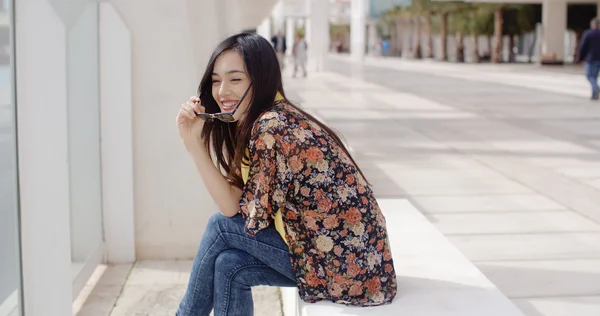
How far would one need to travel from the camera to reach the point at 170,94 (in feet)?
17.0

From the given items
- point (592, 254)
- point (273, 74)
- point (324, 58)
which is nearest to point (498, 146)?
point (592, 254)

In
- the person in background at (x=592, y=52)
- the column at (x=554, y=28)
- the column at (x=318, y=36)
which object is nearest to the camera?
the person in background at (x=592, y=52)

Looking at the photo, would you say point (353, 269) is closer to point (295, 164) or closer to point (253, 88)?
point (295, 164)

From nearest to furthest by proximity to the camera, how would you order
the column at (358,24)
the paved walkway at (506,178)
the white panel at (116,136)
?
the paved walkway at (506,178) → the white panel at (116,136) → the column at (358,24)

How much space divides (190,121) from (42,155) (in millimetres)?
754

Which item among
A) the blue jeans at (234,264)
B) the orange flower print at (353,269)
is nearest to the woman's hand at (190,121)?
the blue jeans at (234,264)

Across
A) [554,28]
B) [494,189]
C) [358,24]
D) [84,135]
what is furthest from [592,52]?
[358,24]

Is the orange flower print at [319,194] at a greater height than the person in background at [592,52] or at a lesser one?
lesser

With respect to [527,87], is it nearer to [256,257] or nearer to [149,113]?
[149,113]

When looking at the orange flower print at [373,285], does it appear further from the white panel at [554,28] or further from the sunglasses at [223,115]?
the white panel at [554,28]

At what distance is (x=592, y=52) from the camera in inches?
666

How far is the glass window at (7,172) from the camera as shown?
10.3 feet

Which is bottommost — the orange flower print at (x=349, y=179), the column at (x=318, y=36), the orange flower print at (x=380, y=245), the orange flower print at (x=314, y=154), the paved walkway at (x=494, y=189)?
the paved walkway at (x=494, y=189)

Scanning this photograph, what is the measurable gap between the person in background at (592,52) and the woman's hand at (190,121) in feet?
50.3
